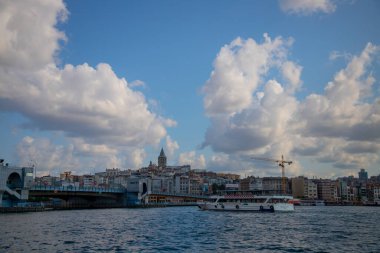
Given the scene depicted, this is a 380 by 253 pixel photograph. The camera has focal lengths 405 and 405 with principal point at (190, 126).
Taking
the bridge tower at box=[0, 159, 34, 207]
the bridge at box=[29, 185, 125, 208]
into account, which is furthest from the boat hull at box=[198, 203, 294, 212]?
the bridge tower at box=[0, 159, 34, 207]

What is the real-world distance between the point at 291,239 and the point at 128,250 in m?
20.6

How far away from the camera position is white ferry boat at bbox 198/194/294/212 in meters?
111

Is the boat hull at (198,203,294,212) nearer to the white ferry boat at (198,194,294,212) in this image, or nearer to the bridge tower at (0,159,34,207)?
the white ferry boat at (198,194,294,212)

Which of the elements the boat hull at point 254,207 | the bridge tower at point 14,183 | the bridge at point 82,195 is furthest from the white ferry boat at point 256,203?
the bridge tower at point 14,183

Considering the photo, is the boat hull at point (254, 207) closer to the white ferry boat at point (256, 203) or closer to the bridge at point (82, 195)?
the white ferry boat at point (256, 203)

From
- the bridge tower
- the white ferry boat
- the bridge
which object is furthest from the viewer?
the bridge

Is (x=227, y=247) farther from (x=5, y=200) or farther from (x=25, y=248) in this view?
(x=5, y=200)

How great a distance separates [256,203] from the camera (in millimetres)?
112875

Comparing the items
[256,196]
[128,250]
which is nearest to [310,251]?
[128,250]

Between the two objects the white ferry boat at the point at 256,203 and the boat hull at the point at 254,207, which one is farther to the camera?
the white ferry boat at the point at 256,203

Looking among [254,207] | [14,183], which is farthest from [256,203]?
[14,183]

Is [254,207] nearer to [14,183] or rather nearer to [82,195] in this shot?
[14,183]

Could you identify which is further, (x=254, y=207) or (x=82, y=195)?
(x=82, y=195)

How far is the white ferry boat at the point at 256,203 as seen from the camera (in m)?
111
